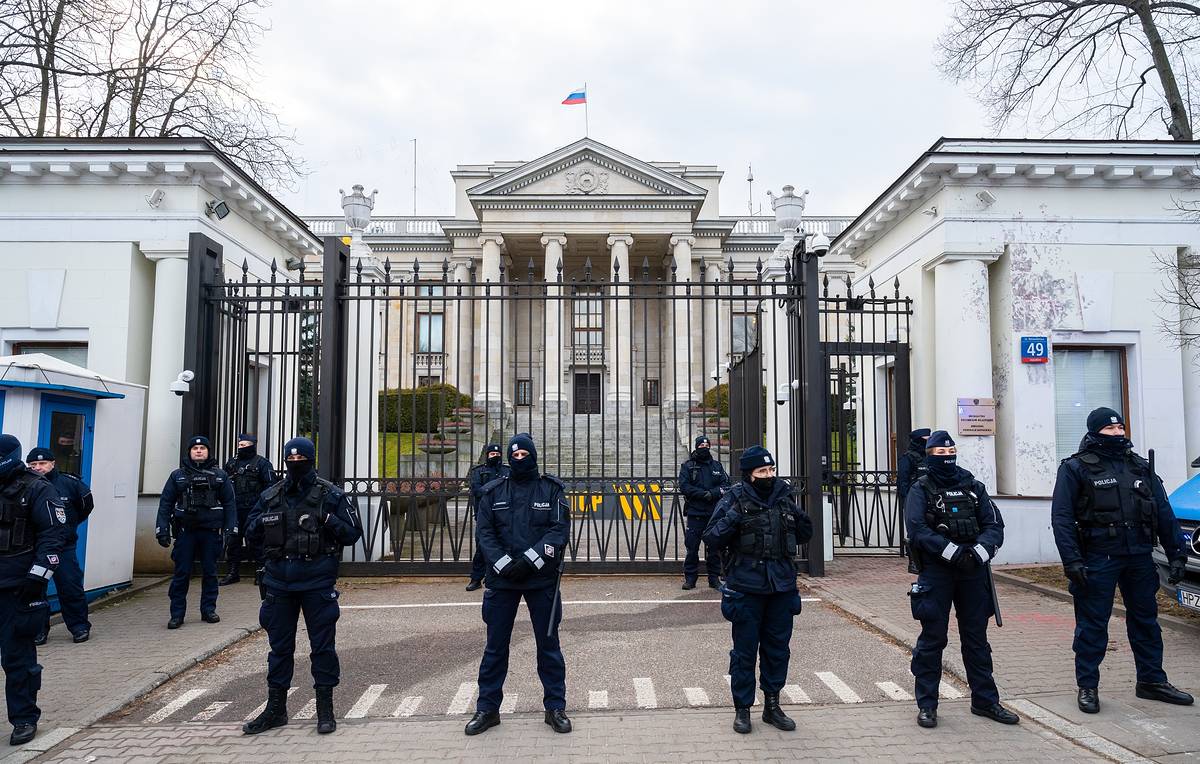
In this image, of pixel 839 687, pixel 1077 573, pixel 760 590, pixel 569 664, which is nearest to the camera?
pixel 760 590

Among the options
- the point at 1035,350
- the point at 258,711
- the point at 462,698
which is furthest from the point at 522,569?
the point at 1035,350

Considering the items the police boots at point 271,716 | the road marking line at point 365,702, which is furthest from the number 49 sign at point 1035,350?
the police boots at point 271,716

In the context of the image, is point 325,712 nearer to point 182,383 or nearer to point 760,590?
point 760,590

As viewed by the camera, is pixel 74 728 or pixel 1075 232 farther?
pixel 1075 232

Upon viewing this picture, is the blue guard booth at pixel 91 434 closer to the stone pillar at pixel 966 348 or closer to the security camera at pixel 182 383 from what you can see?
the security camera at pixel 182 383

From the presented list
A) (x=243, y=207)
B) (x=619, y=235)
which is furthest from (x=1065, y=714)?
(x=619, y=235)

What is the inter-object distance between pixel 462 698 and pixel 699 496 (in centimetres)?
431

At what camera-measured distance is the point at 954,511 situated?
493 cm

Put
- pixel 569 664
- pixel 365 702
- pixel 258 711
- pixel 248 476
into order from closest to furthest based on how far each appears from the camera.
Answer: pixel 258 711 < pixel 365 702 < pixel 569 664 < pixel 248 476

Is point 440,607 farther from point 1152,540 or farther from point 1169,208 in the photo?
point 1169,208

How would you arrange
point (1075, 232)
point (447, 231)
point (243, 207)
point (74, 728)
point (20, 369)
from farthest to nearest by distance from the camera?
point (447, 231) → point (243, 207) → point (1075, 232) → point (20, 369) → point (74, 728)

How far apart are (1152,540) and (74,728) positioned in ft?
23.8

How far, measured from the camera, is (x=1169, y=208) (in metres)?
11.1

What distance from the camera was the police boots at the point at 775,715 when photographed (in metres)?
4.78
